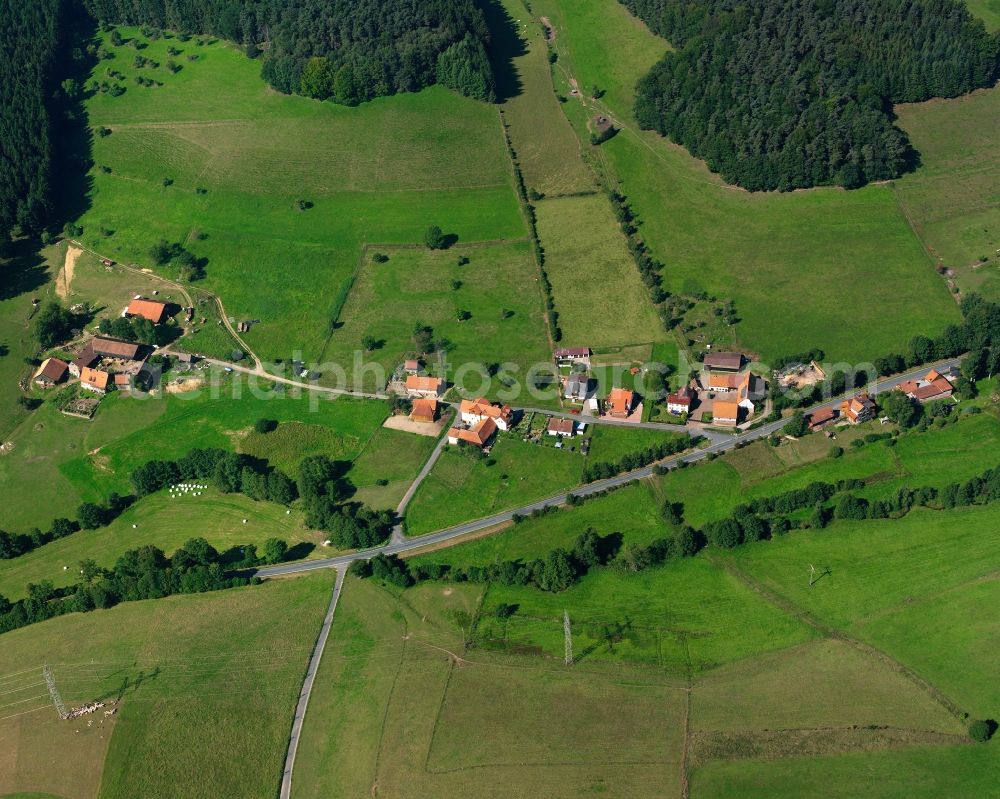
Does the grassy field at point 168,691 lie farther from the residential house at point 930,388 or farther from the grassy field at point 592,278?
the residential house at point 930,388

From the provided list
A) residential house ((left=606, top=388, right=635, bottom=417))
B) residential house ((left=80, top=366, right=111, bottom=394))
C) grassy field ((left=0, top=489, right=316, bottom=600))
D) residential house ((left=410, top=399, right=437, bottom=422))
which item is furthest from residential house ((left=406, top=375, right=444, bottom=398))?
residential house ((left=80, top=366, right=111, bottom=394))

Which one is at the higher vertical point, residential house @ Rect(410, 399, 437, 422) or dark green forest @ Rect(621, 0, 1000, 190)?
dark green forest @ Rect(621, 0, 1000, 190)

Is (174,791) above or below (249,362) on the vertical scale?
below

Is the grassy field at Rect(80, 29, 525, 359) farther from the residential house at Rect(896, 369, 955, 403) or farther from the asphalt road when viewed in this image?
the residential house at Rect(896, 369, 955, 403)

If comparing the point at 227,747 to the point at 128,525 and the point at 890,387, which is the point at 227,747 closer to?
the point at 128,525

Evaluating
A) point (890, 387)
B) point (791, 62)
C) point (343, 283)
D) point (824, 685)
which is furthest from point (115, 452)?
point (791, 62)

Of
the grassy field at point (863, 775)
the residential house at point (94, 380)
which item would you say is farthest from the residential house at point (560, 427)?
the residential house at point (94, 380)
